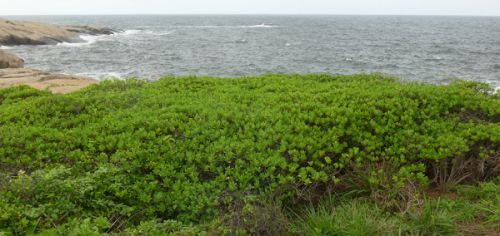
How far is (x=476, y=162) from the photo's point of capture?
5.97m

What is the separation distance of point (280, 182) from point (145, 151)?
1786 millimetres

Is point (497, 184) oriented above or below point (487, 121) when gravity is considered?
below

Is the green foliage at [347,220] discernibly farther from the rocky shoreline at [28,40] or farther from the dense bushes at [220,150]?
the rocky shoreline at [28,40]

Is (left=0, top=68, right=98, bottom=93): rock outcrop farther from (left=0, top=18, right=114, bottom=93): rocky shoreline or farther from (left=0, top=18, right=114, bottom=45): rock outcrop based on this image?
(left=0, top=18, right=114, bottom=45): rock outcrop

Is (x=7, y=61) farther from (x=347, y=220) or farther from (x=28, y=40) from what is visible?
(x=28, y=40)

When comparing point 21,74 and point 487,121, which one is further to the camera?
point 21,74

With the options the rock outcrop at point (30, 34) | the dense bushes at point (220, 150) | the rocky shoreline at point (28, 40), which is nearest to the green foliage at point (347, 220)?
the dense bushes at point (220, 150)

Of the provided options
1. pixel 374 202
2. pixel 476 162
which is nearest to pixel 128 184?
pixel 374 202

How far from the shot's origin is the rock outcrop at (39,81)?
1113 centimetres

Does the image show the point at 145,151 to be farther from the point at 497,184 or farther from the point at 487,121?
the point at 487,121

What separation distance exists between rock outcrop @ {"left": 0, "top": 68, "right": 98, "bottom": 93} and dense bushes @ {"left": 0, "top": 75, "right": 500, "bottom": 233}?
410 cm

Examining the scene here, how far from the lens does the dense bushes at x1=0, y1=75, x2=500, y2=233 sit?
4.60m

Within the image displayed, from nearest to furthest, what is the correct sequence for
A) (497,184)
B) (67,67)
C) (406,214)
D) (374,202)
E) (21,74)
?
(406,214) < (374,202) < (497,184) < (21,74) < (67,67)

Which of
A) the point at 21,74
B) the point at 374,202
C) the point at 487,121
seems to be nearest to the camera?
the point at 374,202
